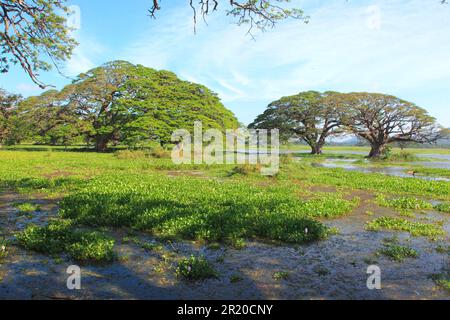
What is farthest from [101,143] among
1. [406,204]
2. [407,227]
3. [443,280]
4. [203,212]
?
[443,280]

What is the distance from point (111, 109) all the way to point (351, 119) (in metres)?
40.9

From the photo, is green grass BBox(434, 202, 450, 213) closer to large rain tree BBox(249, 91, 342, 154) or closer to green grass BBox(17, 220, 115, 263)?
green grass BBox(17, 220, 115, 263)

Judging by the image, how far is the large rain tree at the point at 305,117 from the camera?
61.1 m

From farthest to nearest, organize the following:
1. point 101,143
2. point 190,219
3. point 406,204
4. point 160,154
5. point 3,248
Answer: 1. point 101,143
2. point 160,154
3. point 406,204
4. point 190,219
5. point 3,248

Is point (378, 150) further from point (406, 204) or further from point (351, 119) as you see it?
point (406, 204)

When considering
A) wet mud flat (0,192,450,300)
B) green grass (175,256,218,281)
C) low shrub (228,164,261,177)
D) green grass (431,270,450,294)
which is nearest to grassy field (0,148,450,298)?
green grass (175,256,218,281)

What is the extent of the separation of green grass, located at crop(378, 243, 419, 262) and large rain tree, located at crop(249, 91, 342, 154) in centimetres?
5382

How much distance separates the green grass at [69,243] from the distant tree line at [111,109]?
43.4m

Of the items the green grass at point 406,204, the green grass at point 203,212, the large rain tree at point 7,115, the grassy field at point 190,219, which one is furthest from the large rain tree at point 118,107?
the green grass at point 406,204

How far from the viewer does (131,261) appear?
7.86m

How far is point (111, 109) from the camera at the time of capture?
55.4 metres

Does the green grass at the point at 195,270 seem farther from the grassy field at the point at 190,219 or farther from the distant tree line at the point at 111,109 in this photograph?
the distant tree line at the point at 111,109
